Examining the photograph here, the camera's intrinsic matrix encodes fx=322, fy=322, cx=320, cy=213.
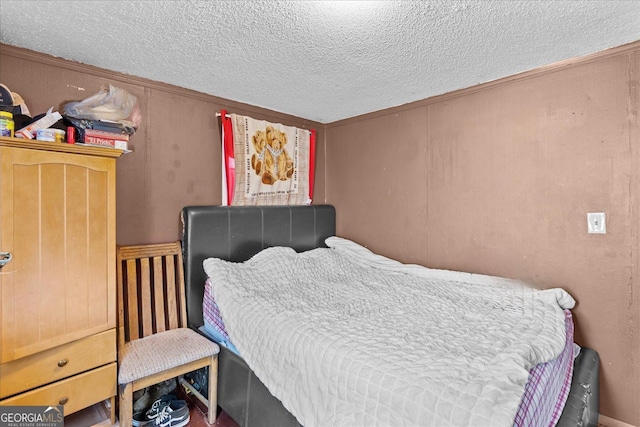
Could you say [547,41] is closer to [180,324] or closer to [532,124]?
[532,124]

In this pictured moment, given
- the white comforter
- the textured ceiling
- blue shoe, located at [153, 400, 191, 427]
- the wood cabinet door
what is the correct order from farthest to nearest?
blue shoe, located at [153, 400, 191, 427] → the textured ceiling → the wood cabinet door → the white comforter

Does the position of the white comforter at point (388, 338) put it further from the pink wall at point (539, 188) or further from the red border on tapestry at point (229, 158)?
the red border on tapestry at point (229, 158)

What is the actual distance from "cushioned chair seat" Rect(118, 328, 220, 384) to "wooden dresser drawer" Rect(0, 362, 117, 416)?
0.23 ft

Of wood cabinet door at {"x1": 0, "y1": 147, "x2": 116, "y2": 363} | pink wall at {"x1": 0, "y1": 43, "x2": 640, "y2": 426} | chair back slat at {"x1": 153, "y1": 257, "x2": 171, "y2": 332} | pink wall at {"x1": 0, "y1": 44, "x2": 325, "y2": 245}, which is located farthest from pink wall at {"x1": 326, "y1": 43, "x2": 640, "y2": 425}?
wood cabinet door at {"x1": 0, "y1": 147, "x2": 116, "y2": 363}

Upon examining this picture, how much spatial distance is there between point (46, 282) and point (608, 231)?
2975 mm

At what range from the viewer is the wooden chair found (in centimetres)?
173

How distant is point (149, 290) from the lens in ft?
7.26

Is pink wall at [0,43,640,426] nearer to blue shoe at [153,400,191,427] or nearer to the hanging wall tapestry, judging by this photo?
the hanging wall tapestry

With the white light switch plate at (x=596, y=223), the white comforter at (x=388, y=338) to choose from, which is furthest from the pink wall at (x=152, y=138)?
the white light switch plate at (x=596, y=223)

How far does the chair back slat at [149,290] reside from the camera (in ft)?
6.93

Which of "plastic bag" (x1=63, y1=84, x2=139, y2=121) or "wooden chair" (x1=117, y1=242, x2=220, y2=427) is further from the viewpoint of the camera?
"plastic bag" (x1=63, y1=84, x2=139, y2=121)

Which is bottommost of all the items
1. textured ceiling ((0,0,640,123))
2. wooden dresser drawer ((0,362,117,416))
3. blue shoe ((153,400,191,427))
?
blue shoe ((153,400,191,427))

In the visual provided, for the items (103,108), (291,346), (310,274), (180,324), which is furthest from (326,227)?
(103,108)

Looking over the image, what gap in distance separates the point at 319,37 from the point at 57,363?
2.04m
